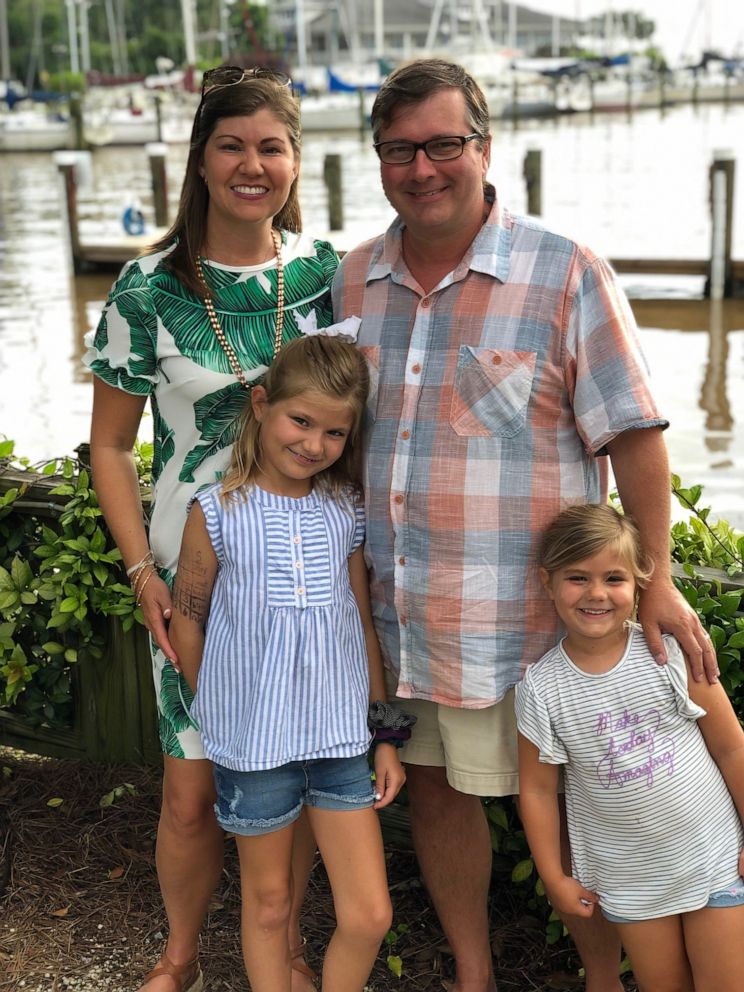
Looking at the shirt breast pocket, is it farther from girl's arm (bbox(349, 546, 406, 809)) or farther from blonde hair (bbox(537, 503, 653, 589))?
girl's arm (bbox(349, 546, 406, 809))

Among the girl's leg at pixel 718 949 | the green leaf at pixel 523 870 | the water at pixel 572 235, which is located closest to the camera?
the girl's leg at pixel 718 949

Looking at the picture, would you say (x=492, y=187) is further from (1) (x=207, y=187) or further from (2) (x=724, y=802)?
(2) (x=724, y=802)

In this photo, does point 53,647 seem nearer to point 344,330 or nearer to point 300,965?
point 300,965

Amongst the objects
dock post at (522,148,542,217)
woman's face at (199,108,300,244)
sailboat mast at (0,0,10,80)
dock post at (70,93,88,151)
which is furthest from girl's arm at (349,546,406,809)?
sailboat mast at (0,0,10,80)

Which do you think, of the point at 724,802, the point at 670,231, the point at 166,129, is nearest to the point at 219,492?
the point at 724,802

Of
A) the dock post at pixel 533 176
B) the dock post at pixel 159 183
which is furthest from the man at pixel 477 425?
the dock post at pixel 159 183

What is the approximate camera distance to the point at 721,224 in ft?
42.4

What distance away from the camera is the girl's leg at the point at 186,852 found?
2.79m

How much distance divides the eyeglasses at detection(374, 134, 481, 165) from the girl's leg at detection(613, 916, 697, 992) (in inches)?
63.5

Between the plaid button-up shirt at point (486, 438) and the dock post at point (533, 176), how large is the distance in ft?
50.4

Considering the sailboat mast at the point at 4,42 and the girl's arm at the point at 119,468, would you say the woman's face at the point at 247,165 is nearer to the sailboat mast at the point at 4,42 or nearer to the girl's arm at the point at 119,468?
the girl's arm at the point at 119,468

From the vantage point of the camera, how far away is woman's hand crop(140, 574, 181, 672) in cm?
272

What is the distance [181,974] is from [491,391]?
1634mm

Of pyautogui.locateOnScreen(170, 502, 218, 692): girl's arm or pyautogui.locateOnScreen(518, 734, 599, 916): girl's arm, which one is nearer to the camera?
pyautogui.locateOnScreen(518, 734, 599, 916): girl's arm
